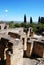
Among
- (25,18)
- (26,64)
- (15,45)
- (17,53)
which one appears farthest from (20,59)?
(25,18)

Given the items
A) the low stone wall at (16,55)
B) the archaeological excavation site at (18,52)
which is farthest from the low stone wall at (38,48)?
the low stone wall at (16,55)

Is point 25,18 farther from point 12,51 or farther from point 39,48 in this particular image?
point 12,51

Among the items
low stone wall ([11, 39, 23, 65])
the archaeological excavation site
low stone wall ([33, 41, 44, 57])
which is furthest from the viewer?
low stone wall ([33, 41, 44, 57])

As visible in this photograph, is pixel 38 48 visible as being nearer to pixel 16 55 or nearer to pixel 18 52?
pixel 18 52

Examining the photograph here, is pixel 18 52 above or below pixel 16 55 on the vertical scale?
above

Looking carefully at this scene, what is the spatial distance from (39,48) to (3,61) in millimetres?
5914

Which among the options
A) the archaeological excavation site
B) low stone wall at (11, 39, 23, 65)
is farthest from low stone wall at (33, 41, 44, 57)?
low stone wall at (11, 39, 23, 65)

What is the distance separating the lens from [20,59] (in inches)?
472

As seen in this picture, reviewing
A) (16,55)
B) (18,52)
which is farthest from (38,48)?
(16,55)

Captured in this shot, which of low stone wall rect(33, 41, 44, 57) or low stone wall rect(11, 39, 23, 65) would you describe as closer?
low stone wall rect(11, 39, 23, 65)

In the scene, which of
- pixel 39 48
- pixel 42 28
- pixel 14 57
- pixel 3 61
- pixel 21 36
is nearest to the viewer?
pixel 14 57

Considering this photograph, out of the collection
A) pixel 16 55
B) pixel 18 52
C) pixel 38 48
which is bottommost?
pixel 38 48

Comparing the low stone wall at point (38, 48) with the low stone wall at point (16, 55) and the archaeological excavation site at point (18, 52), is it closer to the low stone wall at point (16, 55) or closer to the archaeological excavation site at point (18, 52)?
the archaeological excavation site at point (18, 52)

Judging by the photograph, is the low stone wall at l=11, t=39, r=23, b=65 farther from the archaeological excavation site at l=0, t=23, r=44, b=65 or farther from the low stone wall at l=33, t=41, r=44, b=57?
the low stone wall at l=33, t=41, r=44, b=57
